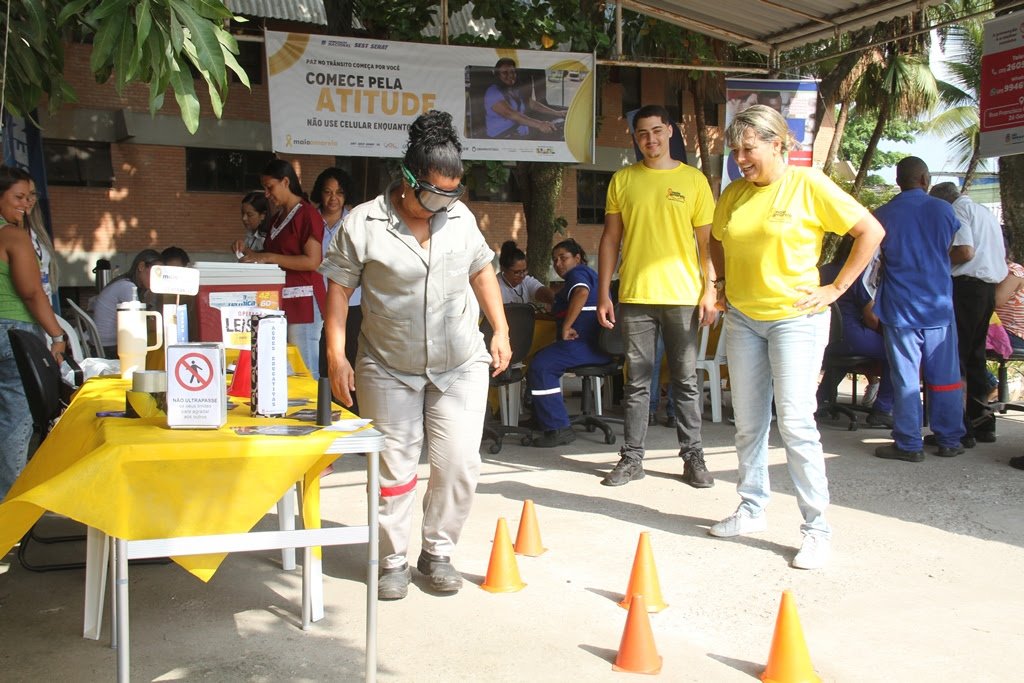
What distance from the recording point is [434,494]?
13.6ft

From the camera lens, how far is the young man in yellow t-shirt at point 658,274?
5.97 m

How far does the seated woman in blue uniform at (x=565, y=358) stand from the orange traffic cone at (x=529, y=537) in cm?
291

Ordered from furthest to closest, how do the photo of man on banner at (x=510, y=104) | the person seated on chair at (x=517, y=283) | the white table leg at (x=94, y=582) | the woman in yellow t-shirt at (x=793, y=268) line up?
the photo of man on banner at (x=510, y=104), the person seated on chair at (x=517, y=283), the woman in yellow t-shirt at (x=793, y=268), the white table leg at (x=94, y=582)

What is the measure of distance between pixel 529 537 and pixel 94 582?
75.5 inches

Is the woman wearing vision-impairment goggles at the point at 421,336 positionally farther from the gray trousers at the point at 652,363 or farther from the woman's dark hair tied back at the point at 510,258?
the woman's dark hair tied back at the point at 510,258

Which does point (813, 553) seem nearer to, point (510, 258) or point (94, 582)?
point (94, 582)

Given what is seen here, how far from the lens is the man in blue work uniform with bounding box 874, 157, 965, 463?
675 centimetres

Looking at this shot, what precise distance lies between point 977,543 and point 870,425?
3.46 metres

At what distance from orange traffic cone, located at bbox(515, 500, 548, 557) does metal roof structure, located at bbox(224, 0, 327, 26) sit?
1297cm

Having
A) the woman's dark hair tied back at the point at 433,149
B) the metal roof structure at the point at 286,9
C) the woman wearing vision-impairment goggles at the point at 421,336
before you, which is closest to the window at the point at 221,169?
the metal roof structure at the point at 286,9

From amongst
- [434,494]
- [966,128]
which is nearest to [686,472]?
[434,494]

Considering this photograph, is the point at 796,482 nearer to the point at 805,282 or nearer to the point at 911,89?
the point at 805,282

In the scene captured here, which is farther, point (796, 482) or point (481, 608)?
point (796, 482)

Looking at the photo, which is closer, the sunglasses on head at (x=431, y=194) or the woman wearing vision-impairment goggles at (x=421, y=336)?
the sunglasses on head at (x=431, y=194)
